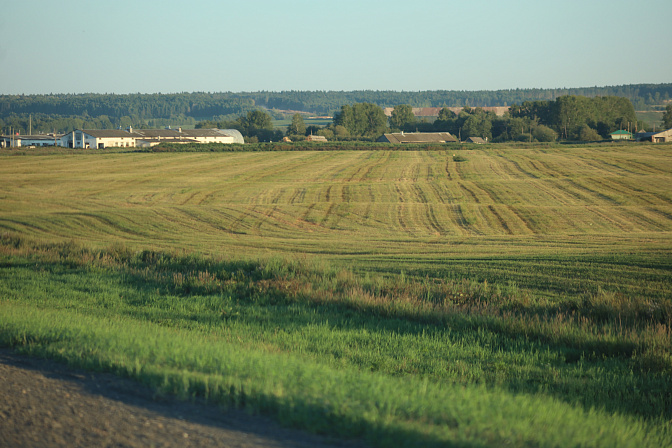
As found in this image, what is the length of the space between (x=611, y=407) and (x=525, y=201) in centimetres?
3629

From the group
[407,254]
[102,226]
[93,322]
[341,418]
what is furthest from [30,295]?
[102,226]

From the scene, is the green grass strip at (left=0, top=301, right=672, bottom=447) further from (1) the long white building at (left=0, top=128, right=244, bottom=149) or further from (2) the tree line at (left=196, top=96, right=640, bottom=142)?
(2) the tree line at (left=196, top=96, right=640, bottom=142)

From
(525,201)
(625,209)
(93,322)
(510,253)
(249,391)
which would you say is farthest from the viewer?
(525,201)

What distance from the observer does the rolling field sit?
584 cm

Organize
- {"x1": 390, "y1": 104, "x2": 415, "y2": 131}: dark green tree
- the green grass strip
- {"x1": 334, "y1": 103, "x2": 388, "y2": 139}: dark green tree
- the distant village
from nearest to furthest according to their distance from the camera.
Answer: the green grass strip
the distant village
{"x1": 334, "y1": 103, "x2": 388, "y2": 139}: dark green tree
{"x1": 390, "y1": 104, "x2": 415, "y2": 131}: dark green tree

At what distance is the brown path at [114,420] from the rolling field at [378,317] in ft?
0.77

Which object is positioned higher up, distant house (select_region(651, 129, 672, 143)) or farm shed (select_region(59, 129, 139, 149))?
distant house (select_region(651, 129, 672, 143))

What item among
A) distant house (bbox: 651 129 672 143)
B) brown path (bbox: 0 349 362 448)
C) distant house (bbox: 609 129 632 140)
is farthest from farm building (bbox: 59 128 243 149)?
brown path (bbox: 0 349 362 448)

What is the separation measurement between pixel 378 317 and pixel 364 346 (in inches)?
88.5

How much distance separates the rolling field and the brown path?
23 cm

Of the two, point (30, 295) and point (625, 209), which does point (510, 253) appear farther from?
point (625, 209)

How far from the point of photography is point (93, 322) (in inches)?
374

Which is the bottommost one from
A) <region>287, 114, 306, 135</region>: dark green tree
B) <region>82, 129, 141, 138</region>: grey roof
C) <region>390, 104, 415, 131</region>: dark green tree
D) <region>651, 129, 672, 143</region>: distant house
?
<region>82, 129, 141, 138</region>: grey roof

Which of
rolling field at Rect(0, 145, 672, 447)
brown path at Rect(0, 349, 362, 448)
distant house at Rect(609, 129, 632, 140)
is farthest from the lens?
distant house at Rect(609, 129, 632, 140)
